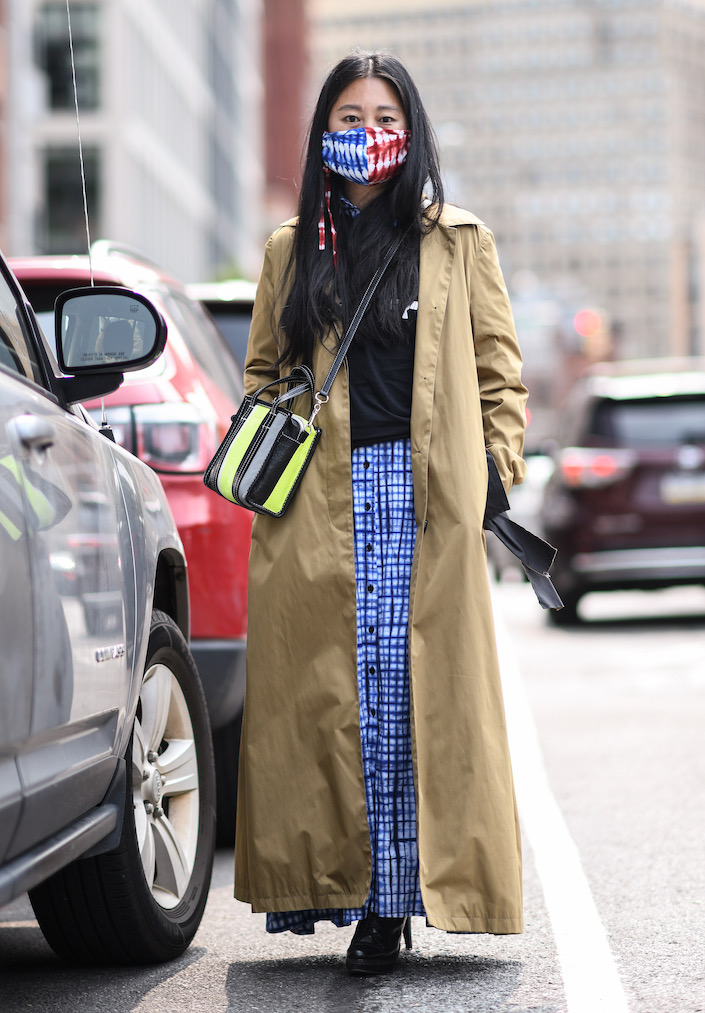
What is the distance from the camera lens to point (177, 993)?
12.1 feet

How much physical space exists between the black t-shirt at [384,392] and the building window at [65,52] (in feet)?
133

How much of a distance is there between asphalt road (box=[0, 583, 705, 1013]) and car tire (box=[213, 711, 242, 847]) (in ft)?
0.39

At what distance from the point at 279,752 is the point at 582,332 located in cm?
5000

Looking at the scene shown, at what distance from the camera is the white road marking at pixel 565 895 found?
3.63 metres

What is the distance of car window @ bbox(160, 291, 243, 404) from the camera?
17.5 ft

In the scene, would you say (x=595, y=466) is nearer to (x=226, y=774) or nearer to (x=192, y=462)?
(x=226, y=774)

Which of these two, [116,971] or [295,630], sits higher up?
[295,630]

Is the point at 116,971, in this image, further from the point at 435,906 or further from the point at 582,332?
the point at 582,332

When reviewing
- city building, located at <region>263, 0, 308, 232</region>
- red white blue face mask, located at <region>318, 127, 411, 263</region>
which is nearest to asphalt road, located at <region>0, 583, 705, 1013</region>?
red white blue face mask, located at <region>318, 127, 411, 263</region>

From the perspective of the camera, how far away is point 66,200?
4478 centimetres

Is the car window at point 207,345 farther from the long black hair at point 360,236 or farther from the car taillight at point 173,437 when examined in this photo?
the long black hair at point 360,236

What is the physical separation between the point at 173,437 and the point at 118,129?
4219 centimetres

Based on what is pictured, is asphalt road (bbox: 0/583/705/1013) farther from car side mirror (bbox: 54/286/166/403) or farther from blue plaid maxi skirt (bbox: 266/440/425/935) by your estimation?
car side mirror (bbox: 54/286/166/403)

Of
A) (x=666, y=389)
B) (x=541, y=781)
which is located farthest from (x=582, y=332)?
(x=541, y=781)
